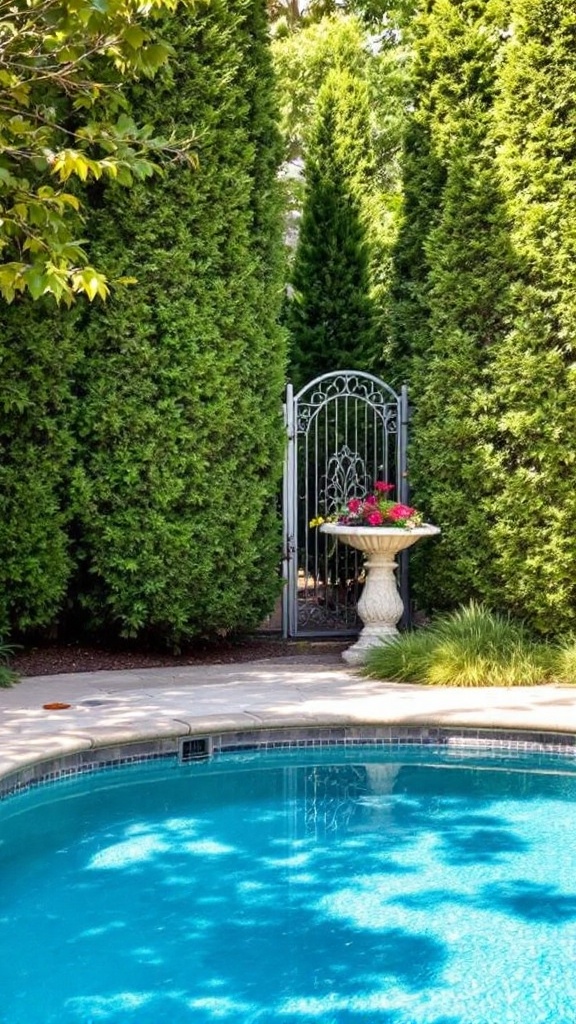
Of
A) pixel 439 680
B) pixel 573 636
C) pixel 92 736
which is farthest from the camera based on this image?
pixel 573 636

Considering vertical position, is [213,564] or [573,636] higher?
[213,564]

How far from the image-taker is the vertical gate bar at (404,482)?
9.38 meters

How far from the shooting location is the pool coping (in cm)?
551

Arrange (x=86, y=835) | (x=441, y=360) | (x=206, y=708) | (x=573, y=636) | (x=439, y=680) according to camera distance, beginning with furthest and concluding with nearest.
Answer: (x=441, y=360)
(x=573, y=636)
(x=439, y=680)
(x=206, y=708)
(x=86, y=835)

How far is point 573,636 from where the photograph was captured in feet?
26.3

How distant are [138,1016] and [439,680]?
435cm

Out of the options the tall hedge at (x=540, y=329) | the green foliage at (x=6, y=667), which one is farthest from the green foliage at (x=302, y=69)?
the green foliage at (x=6, y=667)

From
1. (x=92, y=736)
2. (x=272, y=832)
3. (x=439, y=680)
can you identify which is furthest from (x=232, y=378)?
(x=272, y=832)

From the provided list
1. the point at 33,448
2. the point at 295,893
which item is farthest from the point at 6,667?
the point at 295,893

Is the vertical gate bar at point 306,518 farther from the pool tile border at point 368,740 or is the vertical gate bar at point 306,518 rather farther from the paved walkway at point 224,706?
the pool tile border at point 368,740

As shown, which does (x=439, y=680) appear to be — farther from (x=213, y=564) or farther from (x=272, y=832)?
(x=272, y=832)

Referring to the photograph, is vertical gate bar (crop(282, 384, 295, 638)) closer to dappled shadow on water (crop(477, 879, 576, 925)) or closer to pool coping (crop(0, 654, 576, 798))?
pool coping (crop(0, 654, 576, 798))

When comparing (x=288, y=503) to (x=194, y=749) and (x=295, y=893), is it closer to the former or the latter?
(x=194, y=749)

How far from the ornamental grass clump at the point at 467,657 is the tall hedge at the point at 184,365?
1411 mm
